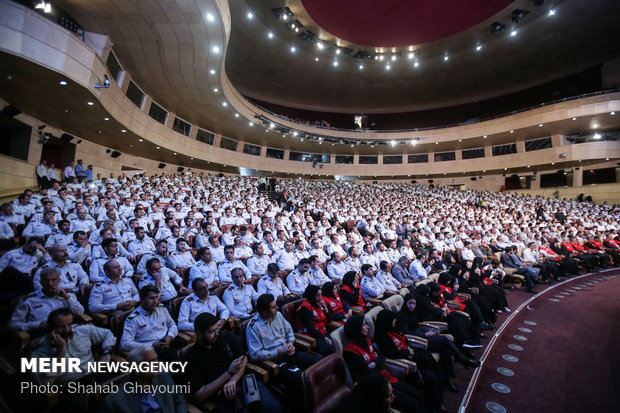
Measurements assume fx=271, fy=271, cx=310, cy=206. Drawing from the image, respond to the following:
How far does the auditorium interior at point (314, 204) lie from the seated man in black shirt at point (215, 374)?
0.01 meters

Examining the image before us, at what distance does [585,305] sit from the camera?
16.0ft

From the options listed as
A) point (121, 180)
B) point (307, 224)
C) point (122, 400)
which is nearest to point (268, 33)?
point (121, 180)

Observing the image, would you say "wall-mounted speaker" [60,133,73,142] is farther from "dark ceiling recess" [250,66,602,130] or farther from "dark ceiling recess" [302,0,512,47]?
"dark ceiling recess" [250,66,602,130]

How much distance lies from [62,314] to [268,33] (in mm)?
15874

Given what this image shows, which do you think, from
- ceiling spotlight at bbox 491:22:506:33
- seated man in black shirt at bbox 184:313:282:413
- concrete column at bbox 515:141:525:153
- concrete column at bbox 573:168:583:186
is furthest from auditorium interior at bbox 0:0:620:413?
ceiling spotlight at bbox 491:22:506:33

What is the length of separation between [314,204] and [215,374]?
9551 millimetres

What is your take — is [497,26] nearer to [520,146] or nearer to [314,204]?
[520,146]

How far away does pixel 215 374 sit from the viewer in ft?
6.43

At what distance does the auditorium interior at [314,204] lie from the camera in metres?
2.33

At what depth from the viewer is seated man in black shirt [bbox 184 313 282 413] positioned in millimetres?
1807

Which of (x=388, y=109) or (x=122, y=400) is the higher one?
(x=388, y=109)

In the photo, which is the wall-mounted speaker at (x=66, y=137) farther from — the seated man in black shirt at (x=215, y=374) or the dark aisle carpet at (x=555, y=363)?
the dark aisle carpet at (x=555, y=363)

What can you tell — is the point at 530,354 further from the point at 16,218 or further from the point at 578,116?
the point at 578,116

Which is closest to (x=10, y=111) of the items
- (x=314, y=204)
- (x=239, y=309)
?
(x=239, y=309)
